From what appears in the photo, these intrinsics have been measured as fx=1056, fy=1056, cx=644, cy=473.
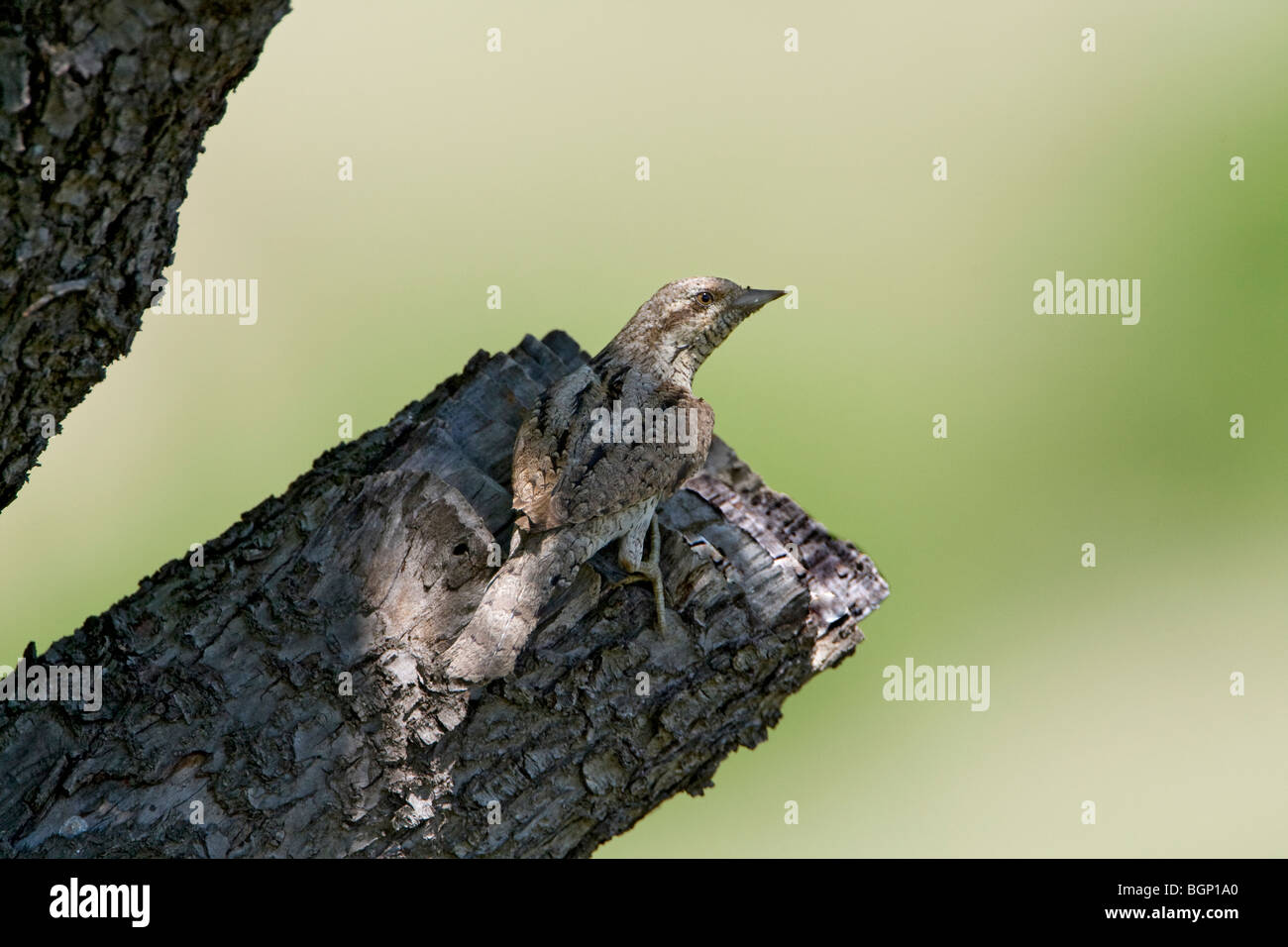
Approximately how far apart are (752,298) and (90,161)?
2.33 m

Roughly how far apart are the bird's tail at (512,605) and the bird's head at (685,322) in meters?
0.97

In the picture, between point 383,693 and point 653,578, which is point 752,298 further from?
point 383,693

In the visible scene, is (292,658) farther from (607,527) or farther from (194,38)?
(194,38)

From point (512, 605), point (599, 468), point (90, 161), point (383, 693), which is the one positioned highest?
point (90, 161)

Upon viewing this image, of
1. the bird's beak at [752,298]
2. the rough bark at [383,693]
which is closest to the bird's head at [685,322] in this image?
the bird's beak at [752,298]

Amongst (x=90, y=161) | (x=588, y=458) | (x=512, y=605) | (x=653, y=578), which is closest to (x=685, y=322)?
(x=588, y=458)

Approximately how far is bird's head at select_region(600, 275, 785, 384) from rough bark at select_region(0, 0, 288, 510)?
1695mm

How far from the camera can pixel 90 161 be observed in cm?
232

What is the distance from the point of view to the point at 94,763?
9.09 ft

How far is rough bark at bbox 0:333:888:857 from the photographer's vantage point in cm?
280

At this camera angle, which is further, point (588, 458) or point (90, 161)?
point (588, 458)

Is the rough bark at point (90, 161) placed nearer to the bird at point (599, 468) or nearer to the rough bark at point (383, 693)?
the rough bark at point (383, 693)
